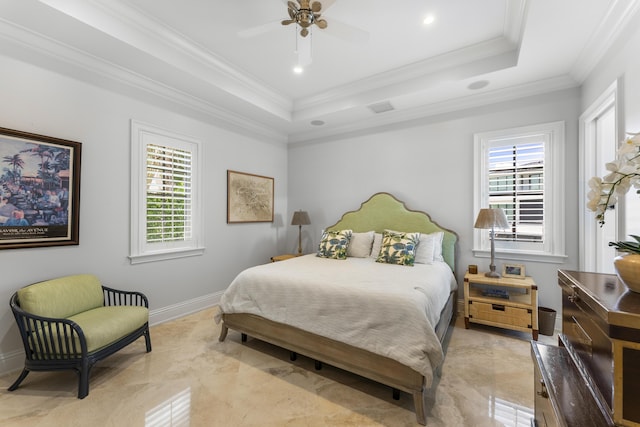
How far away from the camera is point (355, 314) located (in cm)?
214

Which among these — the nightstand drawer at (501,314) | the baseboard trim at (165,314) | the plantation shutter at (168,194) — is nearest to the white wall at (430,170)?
the nightstand drawer at (501,314)

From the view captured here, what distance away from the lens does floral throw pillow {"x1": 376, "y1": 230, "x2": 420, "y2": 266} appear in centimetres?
335

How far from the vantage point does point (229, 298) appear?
2.86 meters

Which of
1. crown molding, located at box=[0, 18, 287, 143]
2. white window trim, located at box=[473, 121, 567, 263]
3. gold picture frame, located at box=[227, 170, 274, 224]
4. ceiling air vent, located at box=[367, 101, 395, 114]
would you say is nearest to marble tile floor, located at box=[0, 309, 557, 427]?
white window trim, located at box=[473, 121, 567, 263]

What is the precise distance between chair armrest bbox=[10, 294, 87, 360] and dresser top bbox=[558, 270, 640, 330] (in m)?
2.93

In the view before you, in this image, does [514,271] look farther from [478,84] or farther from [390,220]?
[478,84]

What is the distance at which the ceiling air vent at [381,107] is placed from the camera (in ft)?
12.5

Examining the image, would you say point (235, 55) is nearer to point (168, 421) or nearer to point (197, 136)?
point (197, 136)

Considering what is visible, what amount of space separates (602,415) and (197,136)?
13.9 ft

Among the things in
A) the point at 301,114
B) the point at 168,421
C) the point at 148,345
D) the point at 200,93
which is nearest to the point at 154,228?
the point at 148,345

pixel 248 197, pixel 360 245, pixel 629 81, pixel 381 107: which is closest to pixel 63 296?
pixel 248 197

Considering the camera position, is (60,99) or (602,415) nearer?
(602,415)

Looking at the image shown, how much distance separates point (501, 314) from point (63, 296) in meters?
4.23

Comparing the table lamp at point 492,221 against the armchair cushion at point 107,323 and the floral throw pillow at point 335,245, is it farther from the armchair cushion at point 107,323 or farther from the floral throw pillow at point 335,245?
the armchair cushion at point 107,323
